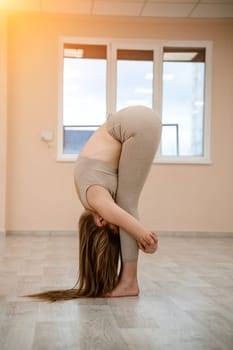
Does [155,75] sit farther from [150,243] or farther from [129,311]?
[129,311]

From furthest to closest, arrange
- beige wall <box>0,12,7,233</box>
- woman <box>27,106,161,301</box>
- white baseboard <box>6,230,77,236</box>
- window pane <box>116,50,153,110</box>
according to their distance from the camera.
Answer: window pane <box>116,50,153,110</box>
white baseboard <box>6,230,77,236</box>
beige wall <box>0,12,7,233</box>
woman <box>27,106,161,301</box>

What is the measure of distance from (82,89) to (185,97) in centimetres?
128

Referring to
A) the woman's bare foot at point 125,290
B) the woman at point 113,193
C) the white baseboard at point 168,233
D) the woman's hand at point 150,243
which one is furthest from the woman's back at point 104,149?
the white baseboard at point 168,233

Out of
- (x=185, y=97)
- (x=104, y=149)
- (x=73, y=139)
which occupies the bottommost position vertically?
(x=73, y=139)

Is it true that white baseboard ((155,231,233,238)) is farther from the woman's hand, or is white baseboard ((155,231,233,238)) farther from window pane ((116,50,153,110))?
the woman's hand

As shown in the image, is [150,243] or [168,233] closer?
[150,243]

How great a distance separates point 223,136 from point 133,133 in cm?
445

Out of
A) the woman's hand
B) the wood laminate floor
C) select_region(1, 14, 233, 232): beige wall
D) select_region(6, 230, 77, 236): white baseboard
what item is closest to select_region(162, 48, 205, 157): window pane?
select_region(1, 14, 233, 232): beige wall

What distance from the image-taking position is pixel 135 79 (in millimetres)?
6918

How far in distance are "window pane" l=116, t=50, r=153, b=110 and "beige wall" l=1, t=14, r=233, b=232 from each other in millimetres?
277

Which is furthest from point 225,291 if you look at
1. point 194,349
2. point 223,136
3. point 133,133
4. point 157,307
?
point 223,136

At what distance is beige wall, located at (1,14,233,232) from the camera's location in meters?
6.64

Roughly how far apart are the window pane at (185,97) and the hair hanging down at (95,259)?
14.3ft

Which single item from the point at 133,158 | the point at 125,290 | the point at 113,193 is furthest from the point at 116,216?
the point at 125,290
